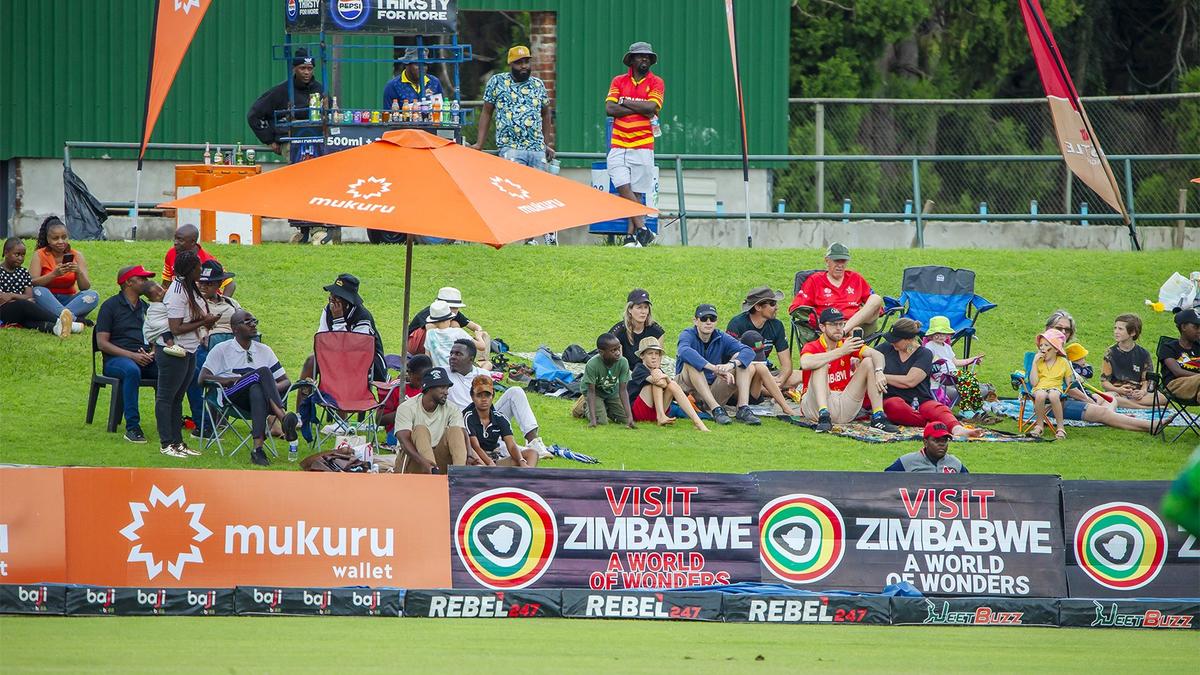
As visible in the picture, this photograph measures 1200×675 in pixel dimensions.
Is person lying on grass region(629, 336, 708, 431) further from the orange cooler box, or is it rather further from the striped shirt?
the orange cooler box

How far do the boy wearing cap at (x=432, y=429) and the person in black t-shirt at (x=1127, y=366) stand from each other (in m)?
6.97

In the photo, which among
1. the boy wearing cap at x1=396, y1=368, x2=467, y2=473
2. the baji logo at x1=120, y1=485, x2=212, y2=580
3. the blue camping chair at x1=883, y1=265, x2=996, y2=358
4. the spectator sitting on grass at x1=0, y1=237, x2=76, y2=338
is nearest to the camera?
the baji logo at x1=120, y1=485, x2=212, y2=580

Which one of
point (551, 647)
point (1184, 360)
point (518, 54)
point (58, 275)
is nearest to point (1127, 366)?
point (1184, 360)

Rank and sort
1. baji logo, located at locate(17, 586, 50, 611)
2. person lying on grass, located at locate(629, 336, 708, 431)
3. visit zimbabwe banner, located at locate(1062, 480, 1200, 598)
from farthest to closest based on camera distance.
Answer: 1. person lying on grass, located at locate(629, 336, 708, 431)
2. visit zimbabwe banner, located at locate(1062, 480, 1200, 598)
3. baji logo, located at locate(17, 586, 50, 611)

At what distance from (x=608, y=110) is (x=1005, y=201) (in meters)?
10.3

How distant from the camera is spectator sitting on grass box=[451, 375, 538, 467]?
11148 millimetres

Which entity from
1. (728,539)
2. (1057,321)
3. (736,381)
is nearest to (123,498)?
(728,539)

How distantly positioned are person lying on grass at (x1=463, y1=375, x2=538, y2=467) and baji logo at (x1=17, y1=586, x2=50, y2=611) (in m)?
3.19

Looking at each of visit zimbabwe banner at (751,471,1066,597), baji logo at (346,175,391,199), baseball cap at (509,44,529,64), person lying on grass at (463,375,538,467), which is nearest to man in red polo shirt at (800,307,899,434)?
person lying on grass at (463,375,538,467)

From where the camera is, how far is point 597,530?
373 inches

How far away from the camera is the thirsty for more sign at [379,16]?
17.0m

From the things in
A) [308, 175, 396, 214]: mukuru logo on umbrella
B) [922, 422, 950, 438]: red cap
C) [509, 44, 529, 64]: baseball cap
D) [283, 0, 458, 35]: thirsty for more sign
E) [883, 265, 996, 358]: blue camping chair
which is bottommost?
[922, 422, 950, 438]: red cap

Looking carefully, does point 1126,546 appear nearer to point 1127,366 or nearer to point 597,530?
point 597,530

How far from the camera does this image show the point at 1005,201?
2544 centimetres
